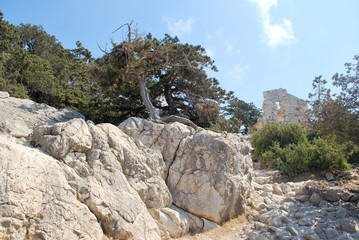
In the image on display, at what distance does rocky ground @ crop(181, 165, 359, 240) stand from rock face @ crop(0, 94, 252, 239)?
0.52 meters

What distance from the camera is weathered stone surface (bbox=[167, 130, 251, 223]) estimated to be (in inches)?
312

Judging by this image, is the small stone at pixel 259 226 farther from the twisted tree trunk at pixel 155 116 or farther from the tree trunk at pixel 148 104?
the tree trunk at pixel 148 104

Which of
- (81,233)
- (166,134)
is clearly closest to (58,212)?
(81,233)

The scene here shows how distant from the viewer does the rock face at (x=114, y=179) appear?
477cm

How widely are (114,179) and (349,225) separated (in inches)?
247

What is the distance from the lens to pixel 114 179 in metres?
6.34

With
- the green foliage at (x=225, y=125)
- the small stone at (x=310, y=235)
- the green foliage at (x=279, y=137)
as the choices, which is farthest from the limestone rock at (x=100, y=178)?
the green foliage at (x=279, y=137)

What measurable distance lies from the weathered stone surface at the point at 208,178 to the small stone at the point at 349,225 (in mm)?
2733

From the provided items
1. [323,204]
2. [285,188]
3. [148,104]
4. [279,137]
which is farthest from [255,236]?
[279,137]

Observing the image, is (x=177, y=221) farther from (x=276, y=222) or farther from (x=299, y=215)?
(x=299, y=215)

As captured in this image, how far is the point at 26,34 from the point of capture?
33.1 meters

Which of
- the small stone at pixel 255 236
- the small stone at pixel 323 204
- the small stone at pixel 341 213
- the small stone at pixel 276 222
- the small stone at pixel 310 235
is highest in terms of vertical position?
the small stone at pixel 323 204

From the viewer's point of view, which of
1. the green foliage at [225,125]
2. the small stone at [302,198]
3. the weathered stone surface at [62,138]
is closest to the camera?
the weathered stone surface at [62,138]

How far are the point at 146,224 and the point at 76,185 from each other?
181 centimetres
